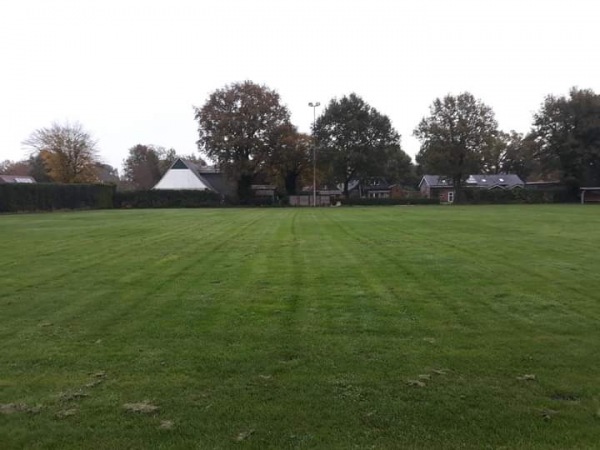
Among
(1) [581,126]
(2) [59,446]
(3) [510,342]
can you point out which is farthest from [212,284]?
(1) [581,126]

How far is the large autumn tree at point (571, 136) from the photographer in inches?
2980

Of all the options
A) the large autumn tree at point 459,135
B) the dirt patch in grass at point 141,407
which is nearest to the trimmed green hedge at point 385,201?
the large autumn tree at point 459,135

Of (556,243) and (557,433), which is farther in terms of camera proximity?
(556,243)

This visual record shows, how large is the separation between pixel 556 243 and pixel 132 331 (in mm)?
14309

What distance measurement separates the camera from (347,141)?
78.9 metres

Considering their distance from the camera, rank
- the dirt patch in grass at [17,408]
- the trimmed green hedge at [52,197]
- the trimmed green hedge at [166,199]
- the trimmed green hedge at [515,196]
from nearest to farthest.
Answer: the dirt patch in grass at [17,408]
the trimmed green hedge at [52,197]
the trimmed green hedge at [166,199]
the trimmed green hedge at [515,196]

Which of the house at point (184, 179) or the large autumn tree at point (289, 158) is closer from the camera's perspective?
the large autumn tree at point (289, 158)

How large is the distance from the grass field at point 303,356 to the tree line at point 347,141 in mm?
62135

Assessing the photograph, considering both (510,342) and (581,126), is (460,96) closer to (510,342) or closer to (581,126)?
(581,126)

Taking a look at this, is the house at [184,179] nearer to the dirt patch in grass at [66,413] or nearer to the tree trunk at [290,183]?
the tree trunk at [290,183]

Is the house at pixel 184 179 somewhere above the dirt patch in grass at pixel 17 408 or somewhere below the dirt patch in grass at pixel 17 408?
above

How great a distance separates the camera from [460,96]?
76.8m

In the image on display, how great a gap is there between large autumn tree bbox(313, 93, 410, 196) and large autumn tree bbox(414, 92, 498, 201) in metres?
6.71

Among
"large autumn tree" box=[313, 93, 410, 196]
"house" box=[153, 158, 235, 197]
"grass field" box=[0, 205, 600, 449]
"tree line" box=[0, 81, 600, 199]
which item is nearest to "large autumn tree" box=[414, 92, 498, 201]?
"tree line" box=[0, 81, 600, 199]
